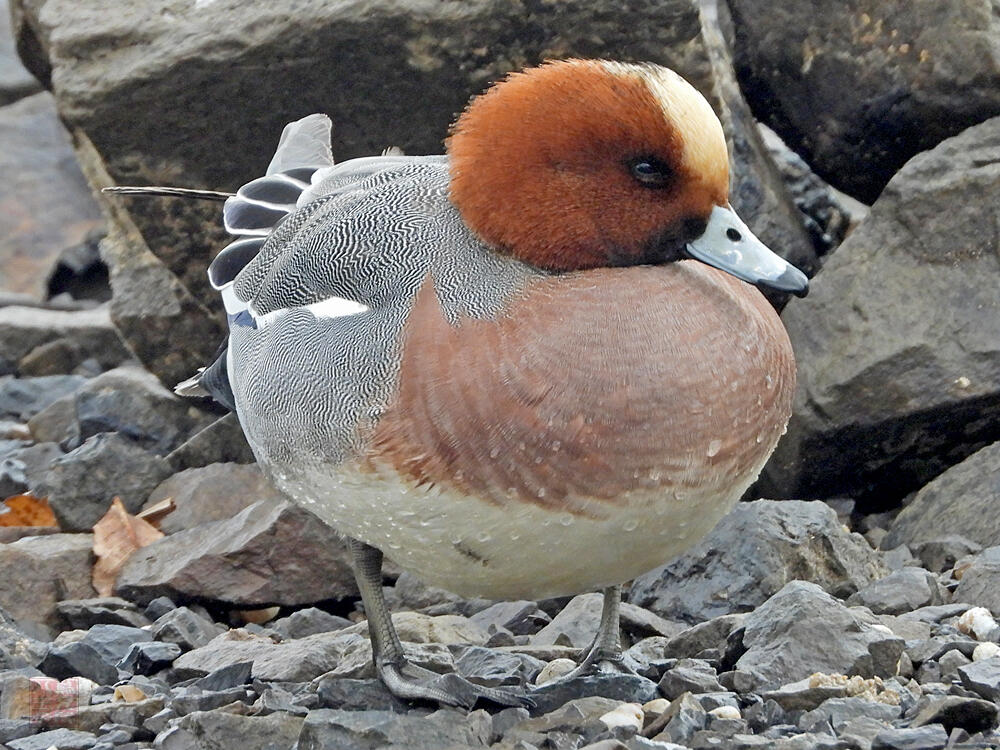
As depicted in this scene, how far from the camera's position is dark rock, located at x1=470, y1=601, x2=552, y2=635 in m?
4.55

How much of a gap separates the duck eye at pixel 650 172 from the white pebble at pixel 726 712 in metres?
1.10

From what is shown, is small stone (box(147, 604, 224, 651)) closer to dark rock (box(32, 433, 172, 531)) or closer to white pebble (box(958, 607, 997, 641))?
dark rock (box(32, 433, 172, 531))

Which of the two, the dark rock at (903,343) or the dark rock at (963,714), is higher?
the dark rock at (963,714)

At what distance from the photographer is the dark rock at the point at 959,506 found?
4.61 m

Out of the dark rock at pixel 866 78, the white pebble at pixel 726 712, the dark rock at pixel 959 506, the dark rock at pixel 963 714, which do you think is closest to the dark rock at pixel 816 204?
the dark rock at pixel 866 78

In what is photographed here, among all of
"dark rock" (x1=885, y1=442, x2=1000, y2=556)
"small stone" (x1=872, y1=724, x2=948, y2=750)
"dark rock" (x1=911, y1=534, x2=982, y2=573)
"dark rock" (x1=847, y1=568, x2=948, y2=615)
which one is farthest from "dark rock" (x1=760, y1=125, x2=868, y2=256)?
"small stone" (x1=872, y1=724, x2=948, y2=750)

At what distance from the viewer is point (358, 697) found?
3717 millimetres

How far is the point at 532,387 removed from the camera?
323 centimetres

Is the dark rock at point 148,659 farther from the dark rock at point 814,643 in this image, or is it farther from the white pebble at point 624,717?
the dark rock at point 814,643

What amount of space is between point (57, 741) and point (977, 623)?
2140 mm

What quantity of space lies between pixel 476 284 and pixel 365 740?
3.19 feet

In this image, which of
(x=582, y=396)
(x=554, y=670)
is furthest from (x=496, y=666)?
(x=582, y=396)

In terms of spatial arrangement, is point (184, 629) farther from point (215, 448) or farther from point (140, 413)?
point (140, 413)

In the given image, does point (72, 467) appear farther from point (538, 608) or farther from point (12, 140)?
point (12, 140)
